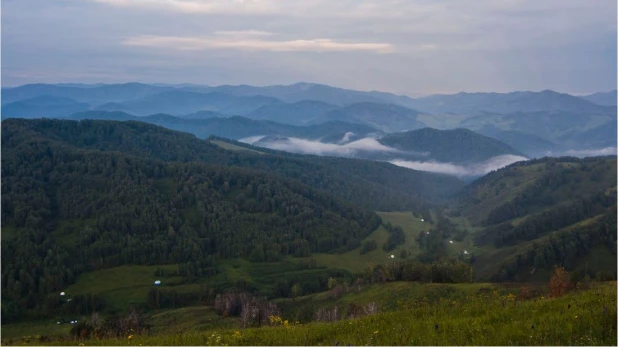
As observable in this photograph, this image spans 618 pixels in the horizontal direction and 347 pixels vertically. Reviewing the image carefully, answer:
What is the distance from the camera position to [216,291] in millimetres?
158375

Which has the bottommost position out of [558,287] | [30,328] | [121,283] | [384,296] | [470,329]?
[30,328]

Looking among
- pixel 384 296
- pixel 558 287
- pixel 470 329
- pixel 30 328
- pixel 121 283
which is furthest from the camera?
pixel 121 283

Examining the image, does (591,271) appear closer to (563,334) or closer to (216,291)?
(216,291)

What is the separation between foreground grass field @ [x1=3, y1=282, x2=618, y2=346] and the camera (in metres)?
15.2

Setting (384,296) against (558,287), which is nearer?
(558,287)

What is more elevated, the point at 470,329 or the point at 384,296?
the point at 470,329

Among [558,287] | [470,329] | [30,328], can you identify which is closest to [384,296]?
[558,287]

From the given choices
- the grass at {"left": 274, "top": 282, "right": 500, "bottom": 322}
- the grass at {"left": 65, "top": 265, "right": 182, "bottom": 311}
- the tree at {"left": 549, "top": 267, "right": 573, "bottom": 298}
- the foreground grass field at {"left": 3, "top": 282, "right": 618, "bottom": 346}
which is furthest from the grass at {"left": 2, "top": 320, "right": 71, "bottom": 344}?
the foreground grass field at {"left": 3, "top": 282, "right": 618, "bottom": 346}

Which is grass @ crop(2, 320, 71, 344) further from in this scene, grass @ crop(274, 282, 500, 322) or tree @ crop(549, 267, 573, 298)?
tree @ crop(549, 267, 573, 298)

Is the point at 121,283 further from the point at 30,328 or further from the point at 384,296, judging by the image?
the point at 384,296

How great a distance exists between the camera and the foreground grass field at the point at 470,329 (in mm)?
15188

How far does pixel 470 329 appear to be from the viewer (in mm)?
16781

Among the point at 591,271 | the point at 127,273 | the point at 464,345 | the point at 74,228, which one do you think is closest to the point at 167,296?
the point at 127,273

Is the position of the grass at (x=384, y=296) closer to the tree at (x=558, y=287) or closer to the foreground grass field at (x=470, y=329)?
the tree at (x=558, y=287)
